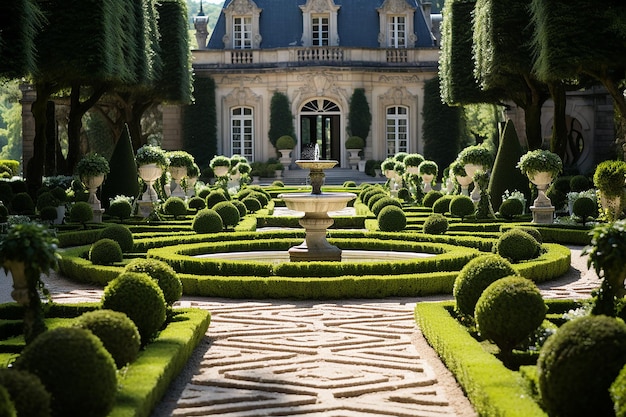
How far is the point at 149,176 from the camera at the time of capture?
22.3 metres

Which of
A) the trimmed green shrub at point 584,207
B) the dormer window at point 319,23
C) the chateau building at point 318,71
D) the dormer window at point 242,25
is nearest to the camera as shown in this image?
the trimmed green shrub at point 584,207

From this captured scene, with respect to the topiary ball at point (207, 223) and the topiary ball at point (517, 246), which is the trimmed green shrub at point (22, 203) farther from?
the topiary ball at point (517, 246)

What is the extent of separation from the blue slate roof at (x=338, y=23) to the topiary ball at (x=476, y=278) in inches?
1378

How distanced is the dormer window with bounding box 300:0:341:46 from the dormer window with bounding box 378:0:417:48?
6.77ft

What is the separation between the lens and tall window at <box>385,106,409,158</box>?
4119cm

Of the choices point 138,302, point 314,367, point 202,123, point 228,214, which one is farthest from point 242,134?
point 314,367

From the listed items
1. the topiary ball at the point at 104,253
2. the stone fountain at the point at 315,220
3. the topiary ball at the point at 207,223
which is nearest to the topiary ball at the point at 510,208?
the topiary ball at the point at 207,223

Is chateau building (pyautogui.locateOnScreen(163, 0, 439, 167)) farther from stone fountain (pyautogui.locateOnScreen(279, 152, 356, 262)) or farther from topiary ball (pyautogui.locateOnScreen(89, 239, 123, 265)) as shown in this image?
topiary ball (pyautogui.locateOnScreen(89, 239, 123, 265))

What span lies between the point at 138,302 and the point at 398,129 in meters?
34.6

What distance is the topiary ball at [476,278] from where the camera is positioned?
8.10 metres

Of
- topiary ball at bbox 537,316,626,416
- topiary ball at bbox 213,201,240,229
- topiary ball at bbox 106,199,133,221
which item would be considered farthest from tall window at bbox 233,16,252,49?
topiary ball at bbox 537,316,626,416

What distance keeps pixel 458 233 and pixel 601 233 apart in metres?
9.89

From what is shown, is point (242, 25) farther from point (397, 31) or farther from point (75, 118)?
point (75, 118)

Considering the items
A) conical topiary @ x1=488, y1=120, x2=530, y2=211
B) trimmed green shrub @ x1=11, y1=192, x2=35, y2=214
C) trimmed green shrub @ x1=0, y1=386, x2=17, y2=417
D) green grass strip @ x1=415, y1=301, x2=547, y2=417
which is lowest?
green grass strip @ x1=415, y1=301, x2=547, y2=417
